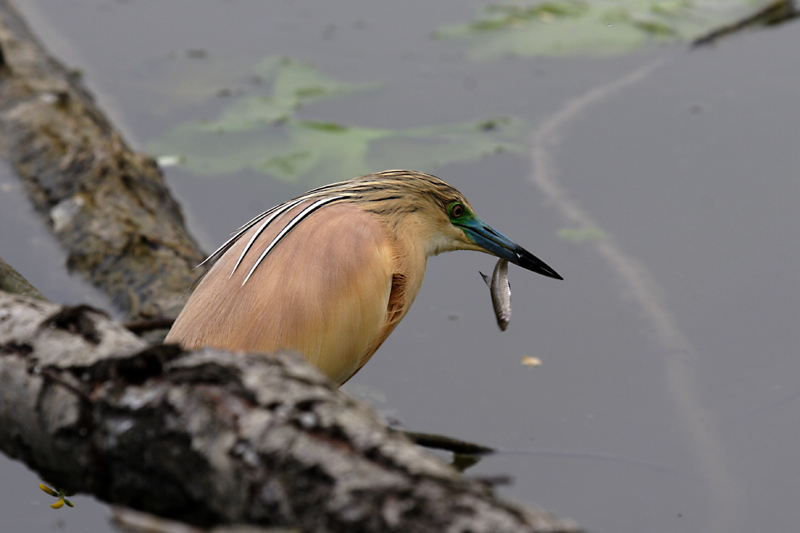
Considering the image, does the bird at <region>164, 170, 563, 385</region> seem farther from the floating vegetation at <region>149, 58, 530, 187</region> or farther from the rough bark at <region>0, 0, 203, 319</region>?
the floating vegetation at <region>149, 58, 530, 187</region>

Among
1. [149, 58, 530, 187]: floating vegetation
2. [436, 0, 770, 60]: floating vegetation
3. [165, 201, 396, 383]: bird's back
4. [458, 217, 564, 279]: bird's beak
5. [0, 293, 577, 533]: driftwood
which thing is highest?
[436, 0, 770, 60]: floating vegetation

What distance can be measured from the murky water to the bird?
25.9 inches

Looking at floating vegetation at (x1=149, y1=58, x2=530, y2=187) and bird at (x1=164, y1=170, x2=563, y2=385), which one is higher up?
floating vegetation at (x1=149, y1=58, x2=530, y2=187)

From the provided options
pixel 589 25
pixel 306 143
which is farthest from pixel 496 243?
pixel 589 25

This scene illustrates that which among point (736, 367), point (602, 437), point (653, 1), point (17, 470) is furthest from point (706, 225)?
point (17, 470)

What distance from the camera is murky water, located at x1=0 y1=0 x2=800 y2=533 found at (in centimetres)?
283

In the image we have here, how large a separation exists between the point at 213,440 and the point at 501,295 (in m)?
1.99

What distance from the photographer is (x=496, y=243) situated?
10.2 feet

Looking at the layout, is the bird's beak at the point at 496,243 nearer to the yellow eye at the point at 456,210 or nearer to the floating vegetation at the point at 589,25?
the yellow eye at the point at 456,210

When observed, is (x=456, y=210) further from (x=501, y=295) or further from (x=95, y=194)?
(x=95, y=194)

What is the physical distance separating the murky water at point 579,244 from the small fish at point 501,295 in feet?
1.36

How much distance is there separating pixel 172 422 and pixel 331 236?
1403 mm

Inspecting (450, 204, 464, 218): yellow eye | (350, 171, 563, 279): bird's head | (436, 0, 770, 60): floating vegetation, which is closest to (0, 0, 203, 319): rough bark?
(350, 171, 563, 279): bird's head

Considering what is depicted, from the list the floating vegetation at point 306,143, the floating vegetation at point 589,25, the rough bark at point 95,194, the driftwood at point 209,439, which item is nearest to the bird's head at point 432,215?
the rough bark at point 95,194
